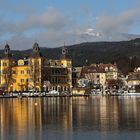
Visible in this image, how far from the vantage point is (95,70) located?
527ft

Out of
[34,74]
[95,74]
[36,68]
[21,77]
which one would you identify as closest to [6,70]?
[21,77]

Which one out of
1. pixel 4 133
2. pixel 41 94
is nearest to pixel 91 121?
pixel 4 133

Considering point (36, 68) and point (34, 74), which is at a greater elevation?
point (36, 68)

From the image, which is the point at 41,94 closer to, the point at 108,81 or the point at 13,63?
the point at 13,63

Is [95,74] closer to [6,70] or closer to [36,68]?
[36,68]

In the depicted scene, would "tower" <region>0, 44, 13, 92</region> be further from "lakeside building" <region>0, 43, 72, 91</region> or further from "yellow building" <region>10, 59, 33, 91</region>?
"yellow building" <region>10, 59, 33, 91</region>

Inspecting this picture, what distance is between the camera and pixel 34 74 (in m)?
132

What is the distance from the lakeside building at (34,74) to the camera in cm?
13125

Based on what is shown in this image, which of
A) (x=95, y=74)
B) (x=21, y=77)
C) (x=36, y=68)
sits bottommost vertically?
(x=21, y=77)

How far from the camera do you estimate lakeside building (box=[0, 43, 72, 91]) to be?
5167 inches

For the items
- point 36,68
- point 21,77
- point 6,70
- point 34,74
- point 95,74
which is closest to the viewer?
point 34,74

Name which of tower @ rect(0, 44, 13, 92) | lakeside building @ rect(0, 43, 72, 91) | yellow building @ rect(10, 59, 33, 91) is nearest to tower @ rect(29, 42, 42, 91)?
lakeside building @ rect(0, 43, 72, 91)

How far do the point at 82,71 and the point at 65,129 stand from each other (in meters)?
122

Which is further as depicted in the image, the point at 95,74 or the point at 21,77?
the point at 95,74
